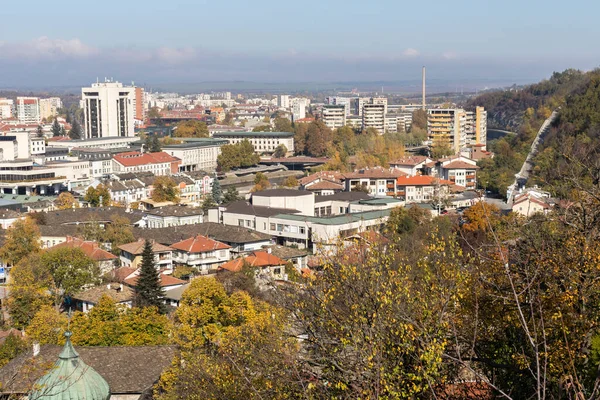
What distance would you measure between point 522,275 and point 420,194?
21.5m

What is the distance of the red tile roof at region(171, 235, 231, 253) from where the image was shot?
1630 centimetres

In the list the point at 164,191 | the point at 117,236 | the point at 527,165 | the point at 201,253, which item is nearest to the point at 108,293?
the point at 201,253

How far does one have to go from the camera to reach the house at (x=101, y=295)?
1280 cm

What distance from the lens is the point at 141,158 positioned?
34.4 metres

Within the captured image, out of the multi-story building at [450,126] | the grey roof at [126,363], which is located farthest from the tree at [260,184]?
the grey roof at [126,363]

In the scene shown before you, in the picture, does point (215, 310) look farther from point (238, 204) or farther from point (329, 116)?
point (329, 116)

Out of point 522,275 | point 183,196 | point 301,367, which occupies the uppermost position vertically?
point 522,275

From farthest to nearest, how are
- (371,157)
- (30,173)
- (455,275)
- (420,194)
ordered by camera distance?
(371,157) → (30,173) → (420,194) → (455,275)

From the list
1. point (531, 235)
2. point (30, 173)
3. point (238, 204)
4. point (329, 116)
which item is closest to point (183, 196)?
point (30, 173)

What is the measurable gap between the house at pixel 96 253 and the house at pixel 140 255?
241 mm

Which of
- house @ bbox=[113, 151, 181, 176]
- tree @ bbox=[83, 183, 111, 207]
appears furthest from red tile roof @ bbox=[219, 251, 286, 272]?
house @ bbox=[113, 151, 181, 176]

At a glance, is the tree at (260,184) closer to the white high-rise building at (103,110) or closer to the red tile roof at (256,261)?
the red tile roof at (256,261)

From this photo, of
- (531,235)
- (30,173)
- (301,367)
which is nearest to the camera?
(301,367)

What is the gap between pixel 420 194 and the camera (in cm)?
2667
